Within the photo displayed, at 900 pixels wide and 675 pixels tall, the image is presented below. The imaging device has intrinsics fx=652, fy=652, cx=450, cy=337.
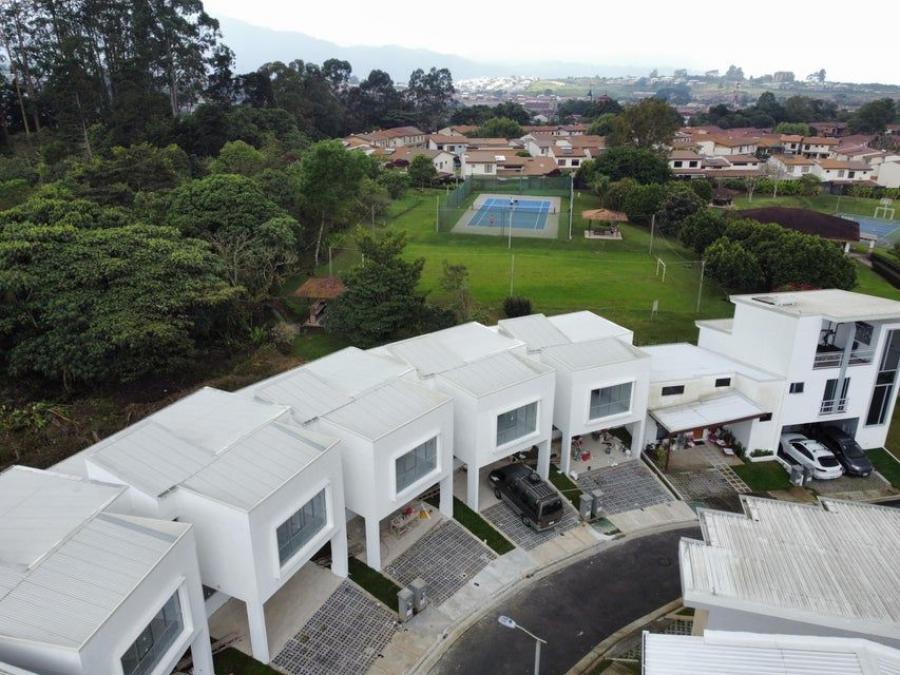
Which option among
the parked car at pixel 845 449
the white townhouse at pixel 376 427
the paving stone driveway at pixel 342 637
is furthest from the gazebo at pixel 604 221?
the paving stone driveway at pixel 342 637

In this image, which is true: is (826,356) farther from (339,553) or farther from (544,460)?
(339,553)

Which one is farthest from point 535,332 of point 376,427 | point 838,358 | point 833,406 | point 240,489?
point 240,489

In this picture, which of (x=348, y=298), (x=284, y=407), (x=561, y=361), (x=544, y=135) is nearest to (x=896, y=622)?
(x=561, y=361)

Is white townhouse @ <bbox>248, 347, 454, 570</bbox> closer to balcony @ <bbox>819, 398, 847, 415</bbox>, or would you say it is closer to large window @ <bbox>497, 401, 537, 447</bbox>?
large window @ <bbox>497, 401, 537, 447</bbox>

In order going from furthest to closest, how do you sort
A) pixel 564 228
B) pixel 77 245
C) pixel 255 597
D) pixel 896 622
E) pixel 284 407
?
1. pixel 564 228
2. pixel 77 245
3. pixel 284 407
4. pixel 255 597
5. pixel 896 622

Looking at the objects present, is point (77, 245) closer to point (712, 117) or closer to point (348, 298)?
point (348, 298)

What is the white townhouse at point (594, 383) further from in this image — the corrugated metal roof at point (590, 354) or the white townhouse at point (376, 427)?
the white townhouse at point (376, 427)
